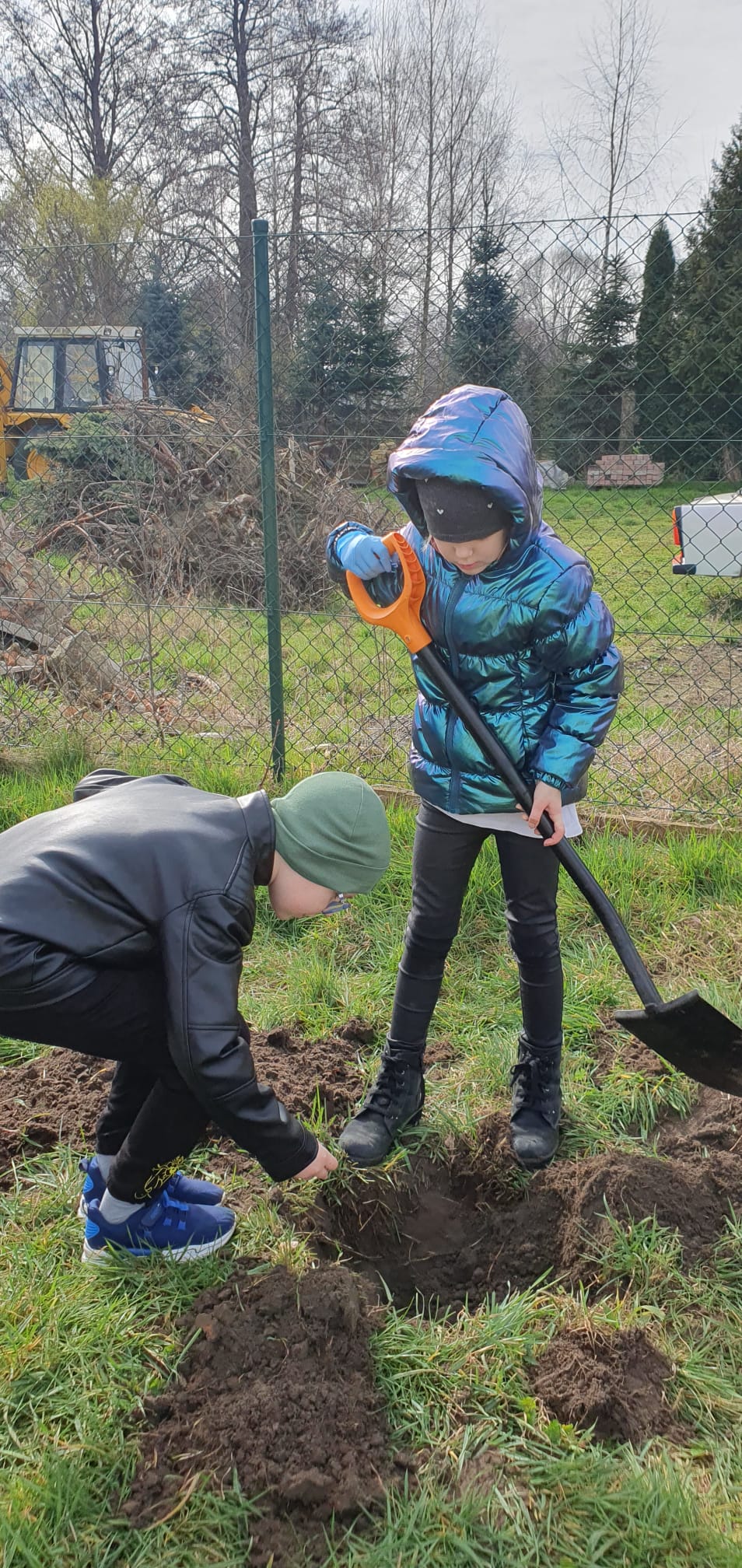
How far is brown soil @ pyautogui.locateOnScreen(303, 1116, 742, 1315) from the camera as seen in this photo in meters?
2.03

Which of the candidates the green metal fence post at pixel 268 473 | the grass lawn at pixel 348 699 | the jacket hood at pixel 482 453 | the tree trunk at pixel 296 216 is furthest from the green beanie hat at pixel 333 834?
the tree trunk at pixel 296 216

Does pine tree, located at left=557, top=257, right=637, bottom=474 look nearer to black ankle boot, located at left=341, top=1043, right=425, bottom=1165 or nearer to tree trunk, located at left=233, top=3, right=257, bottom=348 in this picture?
black ankle boot, located at left=341, top=1043, right=425, bottom=1165

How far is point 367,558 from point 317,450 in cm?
231

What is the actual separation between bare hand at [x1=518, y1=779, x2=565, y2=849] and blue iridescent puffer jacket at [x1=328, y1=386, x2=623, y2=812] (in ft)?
0.07

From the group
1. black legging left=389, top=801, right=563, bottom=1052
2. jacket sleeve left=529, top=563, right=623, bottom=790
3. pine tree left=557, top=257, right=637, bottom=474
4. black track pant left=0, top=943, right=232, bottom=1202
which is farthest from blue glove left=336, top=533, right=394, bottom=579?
pine tree left=557, top=257, right=637, bottom=474

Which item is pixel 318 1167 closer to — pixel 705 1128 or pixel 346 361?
pixel 705 1128

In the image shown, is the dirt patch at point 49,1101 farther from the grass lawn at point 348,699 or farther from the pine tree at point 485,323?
the pine tree at point 485,323

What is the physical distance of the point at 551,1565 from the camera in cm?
144

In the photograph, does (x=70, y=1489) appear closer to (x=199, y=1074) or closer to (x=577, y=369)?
(x=199, y=1074)

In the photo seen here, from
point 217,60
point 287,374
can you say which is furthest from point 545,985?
point 217,60

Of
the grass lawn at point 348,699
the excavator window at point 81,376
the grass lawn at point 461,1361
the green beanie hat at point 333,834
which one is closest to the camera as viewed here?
the grass lawn at point 461,1361

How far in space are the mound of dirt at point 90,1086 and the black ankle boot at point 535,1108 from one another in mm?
404

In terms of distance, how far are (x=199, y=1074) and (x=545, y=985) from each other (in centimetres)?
93

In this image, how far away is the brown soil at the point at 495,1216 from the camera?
80.0 inches
